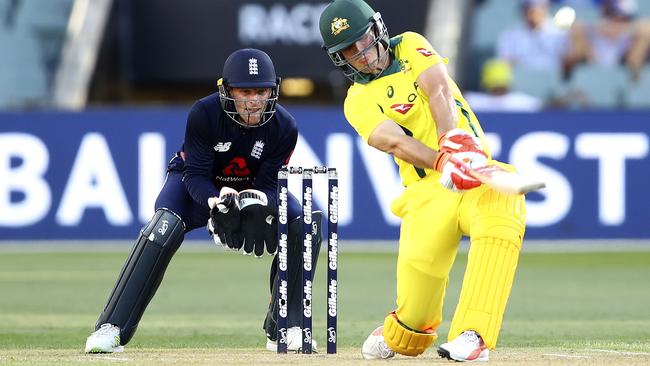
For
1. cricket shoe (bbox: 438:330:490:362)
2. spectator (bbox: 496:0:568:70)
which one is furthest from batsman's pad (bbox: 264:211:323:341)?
spectator (bbox: 496:0:568:70)

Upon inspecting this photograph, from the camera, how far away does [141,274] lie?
7.38 meters

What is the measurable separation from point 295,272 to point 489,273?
142 centimetres

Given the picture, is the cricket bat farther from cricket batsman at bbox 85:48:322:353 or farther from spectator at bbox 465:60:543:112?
spectator at bbox 465:60:543:112

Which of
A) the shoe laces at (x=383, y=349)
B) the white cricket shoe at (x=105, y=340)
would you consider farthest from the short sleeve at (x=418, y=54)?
the white cricket shoe at (x=105, y=340)

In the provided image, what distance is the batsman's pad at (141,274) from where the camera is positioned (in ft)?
24.1

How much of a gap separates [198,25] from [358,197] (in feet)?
16.0

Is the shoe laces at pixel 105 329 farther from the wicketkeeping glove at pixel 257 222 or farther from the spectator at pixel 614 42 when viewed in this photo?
the spectator at pixel 614 42

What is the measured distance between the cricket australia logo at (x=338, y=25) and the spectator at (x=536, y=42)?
11501mm

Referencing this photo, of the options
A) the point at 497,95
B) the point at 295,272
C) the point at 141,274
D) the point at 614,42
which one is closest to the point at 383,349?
the point at 295,272

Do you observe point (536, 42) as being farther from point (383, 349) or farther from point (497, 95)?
point (383, 349)

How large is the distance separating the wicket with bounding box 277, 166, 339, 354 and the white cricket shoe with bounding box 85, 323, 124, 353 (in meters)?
0.85

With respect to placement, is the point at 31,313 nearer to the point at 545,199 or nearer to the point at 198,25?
the point at 545,199

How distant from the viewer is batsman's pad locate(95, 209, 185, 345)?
734cm

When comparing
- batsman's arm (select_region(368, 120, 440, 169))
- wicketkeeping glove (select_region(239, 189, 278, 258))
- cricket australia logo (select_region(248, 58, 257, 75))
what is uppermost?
cricket australia logo (select_region(248, 58, 257, 75))
